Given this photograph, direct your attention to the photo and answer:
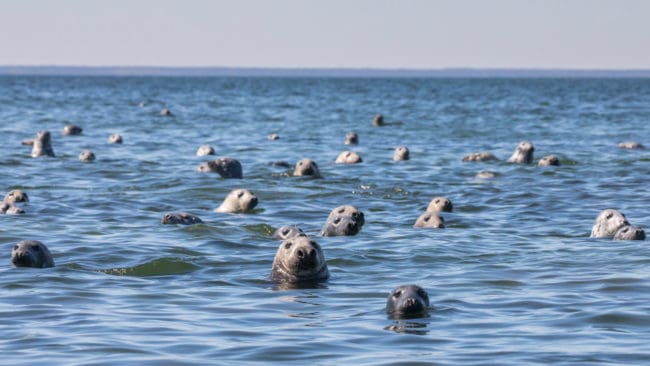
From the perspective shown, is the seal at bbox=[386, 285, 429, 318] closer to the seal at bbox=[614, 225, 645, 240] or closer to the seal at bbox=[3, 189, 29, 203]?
the seal at bbox=[614, 225, 645, 240]

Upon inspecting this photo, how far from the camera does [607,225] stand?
19359 mm

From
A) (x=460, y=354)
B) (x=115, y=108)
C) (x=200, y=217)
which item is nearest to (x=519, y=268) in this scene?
(x=460, y=354)

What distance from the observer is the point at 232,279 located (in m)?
15.7

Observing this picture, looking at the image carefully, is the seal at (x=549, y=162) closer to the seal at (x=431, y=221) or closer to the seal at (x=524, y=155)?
the seal at (x=524, y=155)

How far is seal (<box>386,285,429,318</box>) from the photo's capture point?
1306 centimetres

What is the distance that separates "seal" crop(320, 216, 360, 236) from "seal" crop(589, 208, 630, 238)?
3.64 m

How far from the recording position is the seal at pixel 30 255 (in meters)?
16.1

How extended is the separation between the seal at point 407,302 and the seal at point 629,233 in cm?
621

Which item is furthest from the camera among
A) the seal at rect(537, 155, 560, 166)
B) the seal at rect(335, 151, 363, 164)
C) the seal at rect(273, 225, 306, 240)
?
the seal at rect(335, 151, 363, 164)

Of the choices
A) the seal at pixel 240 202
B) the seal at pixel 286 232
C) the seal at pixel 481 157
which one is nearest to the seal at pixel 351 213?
the seal at pixel 286 232

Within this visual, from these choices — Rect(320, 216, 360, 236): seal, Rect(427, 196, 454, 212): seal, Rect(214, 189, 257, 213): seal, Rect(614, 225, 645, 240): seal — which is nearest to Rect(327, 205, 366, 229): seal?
Rect(320, 216, 360, 236): seal

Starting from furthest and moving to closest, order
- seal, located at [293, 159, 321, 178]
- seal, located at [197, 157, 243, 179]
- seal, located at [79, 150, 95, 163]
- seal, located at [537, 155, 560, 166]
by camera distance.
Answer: seal, located at [79, 150, 95, 163], seal, located at [537, 155, 560, 166], seal, located at [293, 159, 321, 178], seal, located at [197, 157, 243, 179]

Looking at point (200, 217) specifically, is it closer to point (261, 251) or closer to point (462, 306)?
point (261, 251)

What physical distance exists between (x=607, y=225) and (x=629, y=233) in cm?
70
